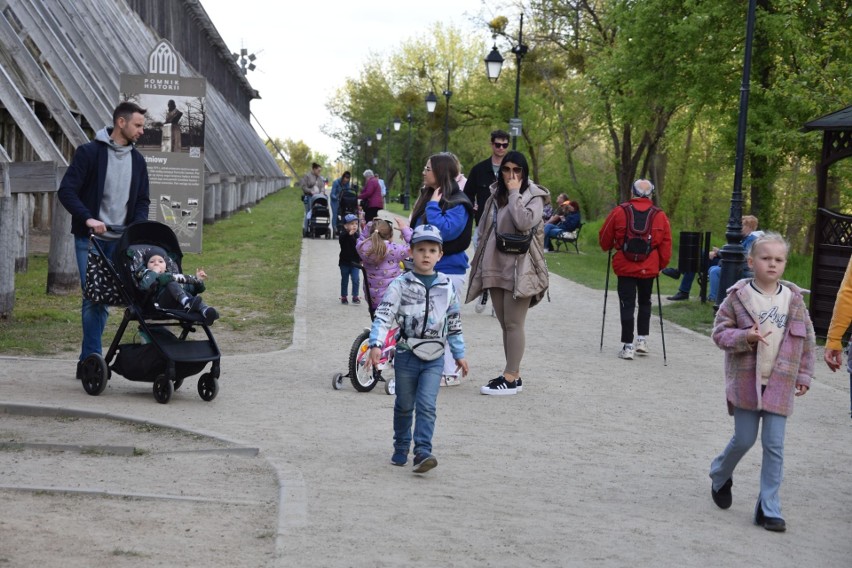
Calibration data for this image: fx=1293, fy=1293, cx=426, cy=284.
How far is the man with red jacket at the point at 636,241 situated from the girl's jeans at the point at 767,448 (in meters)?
6.23

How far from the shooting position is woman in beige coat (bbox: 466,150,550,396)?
1040 centimetres

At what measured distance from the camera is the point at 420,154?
8794 centimetres

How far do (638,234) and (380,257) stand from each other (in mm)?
3347

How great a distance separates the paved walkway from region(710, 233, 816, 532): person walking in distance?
37 centimetres

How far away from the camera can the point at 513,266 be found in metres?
10.5

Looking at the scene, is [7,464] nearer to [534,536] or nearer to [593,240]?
[534,536]

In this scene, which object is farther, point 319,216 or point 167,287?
point 319,216

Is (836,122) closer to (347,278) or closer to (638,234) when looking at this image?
(638,234)

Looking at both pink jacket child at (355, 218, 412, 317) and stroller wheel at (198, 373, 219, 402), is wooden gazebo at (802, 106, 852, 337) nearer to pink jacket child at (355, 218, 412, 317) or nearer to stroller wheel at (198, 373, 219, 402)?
pink jacket child at (355, 218, 412, 317)

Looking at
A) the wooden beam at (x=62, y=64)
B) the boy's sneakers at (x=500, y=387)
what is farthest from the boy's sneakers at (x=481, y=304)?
the wooden beam at (x=62, y=64)

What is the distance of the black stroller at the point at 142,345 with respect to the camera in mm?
9234

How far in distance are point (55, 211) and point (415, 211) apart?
7.32 m

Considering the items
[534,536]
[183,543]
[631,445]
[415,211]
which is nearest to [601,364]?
[415,211]

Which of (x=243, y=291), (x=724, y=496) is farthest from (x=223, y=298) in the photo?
(x=724, y=496)
